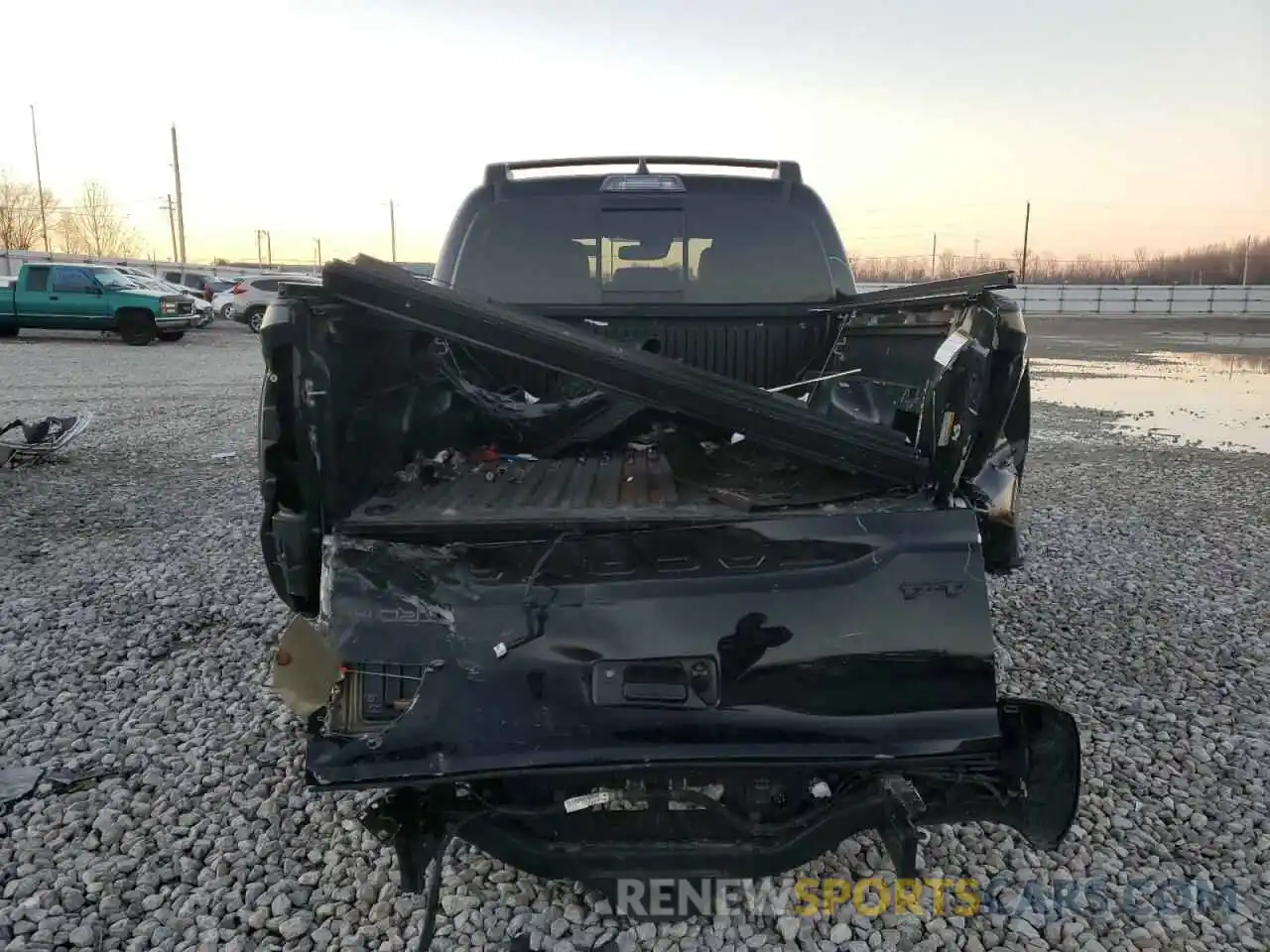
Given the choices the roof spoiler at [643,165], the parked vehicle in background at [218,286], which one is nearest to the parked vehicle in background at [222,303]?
the parked vehicle in background at [218,286]

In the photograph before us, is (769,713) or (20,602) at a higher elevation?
(769,713)

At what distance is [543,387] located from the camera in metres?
3.82

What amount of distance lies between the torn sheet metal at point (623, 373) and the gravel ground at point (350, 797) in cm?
128

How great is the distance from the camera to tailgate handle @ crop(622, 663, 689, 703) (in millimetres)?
2061

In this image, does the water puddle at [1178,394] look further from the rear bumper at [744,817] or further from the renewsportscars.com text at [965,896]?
the rear bumper at [744,817]

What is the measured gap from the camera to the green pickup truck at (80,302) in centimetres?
2081

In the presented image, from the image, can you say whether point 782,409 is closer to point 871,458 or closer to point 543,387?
point 871,458

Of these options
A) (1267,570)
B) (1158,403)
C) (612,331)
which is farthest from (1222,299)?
(612,331)

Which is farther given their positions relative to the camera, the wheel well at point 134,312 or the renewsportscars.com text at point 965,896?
the wheel well at point 134,312

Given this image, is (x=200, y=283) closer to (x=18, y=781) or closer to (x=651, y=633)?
(x=18, y=781)

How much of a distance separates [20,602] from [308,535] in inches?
136

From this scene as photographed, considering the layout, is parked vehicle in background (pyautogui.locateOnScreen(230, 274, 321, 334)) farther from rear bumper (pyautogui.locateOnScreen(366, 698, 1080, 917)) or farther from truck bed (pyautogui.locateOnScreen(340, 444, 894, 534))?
rear bumper (pyautogui.locateOnScreen(366, 698, 1080, 917))

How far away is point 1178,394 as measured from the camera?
1420cm

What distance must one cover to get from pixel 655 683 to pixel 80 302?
940 inches
